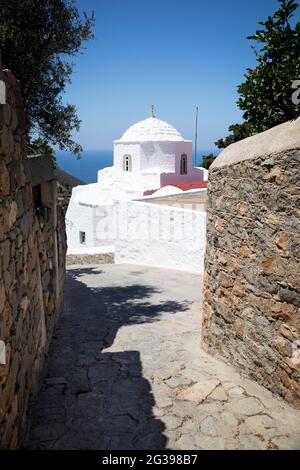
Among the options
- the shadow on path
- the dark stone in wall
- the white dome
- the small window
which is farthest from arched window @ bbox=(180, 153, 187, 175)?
the dark stone in wall

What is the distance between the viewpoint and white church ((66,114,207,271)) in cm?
1540

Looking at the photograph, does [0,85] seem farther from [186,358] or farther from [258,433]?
[186,358]

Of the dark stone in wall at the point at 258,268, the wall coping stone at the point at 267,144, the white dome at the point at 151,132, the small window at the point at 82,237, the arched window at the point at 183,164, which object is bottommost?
the small window at the point at 82,237

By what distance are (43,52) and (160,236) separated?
869 cm

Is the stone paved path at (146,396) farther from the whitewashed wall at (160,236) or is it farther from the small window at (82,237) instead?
the small window at (82,237)

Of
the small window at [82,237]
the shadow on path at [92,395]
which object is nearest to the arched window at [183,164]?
the small window at [82,237]

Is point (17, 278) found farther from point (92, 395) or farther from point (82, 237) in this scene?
point (82, 237)

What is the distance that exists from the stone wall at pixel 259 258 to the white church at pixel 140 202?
Result: 8693 millimetres

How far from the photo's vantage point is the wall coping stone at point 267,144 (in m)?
3.76

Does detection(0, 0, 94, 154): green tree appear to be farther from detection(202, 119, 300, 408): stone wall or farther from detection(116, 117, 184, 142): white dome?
detection(116, 117, 184, 142): white dome

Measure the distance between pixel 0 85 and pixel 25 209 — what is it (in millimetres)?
1299

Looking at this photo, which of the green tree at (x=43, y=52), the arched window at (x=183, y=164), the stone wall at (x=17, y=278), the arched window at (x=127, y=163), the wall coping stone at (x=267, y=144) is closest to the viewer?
the stone wall at (x=17, y=278)

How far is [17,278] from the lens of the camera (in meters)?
3.42
